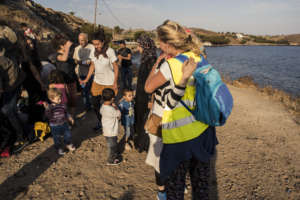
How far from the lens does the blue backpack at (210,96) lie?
139cm

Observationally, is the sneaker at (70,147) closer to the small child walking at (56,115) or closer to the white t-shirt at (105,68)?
the small child walking at (56,115)

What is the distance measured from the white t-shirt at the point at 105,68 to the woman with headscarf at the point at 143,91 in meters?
0.89

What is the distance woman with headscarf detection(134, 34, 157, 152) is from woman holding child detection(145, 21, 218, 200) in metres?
1.56

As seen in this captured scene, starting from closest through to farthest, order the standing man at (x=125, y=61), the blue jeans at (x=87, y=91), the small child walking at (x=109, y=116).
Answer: the small child walking at (x=109, y=116) → the blue jeans at (x=87, y=91) → the standing man at (x=125, y=61)

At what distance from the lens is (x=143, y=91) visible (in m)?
3.30

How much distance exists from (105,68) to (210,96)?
292cm

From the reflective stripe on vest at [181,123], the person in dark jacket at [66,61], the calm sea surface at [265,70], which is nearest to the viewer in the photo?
the reflective stripe on vest at [181,123]

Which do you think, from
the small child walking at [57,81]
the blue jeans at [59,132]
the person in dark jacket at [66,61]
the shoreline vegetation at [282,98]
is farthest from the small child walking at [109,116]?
the shoreline vegetation at [282,98]

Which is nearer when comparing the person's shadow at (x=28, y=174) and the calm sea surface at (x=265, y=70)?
the person's shadow at (x=28, y=174)

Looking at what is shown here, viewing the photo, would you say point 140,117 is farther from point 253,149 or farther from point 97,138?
point 253,149

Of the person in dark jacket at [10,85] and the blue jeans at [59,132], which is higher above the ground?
the person in dark jacket at [10,85]

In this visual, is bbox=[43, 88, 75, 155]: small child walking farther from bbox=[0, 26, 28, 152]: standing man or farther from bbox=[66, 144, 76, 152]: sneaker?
bbox=[0, 26, 28, 152]: standing man

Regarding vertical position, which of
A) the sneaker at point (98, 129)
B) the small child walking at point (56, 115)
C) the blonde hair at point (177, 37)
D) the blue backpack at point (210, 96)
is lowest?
the sneaker at point (98, 129)

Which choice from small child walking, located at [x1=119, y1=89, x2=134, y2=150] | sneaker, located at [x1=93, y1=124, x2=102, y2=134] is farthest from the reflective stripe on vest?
sneaker, located at [x1=93, y1=124, x2=102, y2=134]
